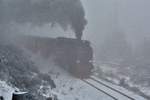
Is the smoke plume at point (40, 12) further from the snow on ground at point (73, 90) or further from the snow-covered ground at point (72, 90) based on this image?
the snow on ground at point (73, 90)

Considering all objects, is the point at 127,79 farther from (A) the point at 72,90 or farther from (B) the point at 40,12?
(B) the point at 40,12

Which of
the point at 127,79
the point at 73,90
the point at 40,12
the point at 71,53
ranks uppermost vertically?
the point at 40,12

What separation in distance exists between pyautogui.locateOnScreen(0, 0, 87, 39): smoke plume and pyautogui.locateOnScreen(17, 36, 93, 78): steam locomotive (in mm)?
2427

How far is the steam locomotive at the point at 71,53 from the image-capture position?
20078mm

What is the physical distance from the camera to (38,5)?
27.6 meters

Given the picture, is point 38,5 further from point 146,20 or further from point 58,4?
point 146,20

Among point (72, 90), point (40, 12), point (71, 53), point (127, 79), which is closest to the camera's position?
point (72, 90)

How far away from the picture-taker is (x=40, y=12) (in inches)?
1095

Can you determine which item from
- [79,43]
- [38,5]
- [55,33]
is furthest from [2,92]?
[55,33]

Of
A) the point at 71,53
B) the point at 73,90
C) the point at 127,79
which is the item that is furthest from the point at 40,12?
the point at 73,90

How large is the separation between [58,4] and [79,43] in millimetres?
6129

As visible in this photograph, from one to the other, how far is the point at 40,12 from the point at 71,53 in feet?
29.2

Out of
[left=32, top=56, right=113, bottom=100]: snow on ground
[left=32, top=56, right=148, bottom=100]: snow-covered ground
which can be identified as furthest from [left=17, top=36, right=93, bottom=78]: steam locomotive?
[left=32, top=56, right=113, bottom=100]: snow on ground

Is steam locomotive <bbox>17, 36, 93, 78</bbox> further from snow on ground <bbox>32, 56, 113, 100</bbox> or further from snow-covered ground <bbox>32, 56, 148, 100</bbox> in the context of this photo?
snow on ground <bbox>32, 56, 113, 100</bbox>
